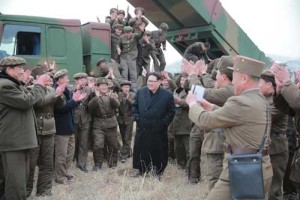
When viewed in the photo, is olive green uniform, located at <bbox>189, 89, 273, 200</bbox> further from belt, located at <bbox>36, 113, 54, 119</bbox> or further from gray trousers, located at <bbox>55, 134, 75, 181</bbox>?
gray trousers, located at <bbox>55, 134, 75, 181</bbox>

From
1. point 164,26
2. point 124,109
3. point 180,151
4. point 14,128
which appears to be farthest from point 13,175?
point 164,26

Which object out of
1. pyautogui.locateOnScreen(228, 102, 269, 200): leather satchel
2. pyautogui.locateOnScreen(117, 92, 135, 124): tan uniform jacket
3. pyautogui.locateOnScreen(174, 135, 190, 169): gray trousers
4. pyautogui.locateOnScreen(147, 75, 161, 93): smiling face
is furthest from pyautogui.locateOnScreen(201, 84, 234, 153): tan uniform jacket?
pyautogui.locateOnScreen(117, 92, 135, 124): tan uniform jacket

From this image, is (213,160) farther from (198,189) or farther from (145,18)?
(145,18)

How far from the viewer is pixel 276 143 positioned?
172 inches

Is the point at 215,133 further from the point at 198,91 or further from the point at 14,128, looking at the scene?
the point at 14,128

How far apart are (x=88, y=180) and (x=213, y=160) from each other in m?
2.21

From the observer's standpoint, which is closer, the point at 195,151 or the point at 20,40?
the point at 195,151

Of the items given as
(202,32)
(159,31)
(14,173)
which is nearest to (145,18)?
(159,31)

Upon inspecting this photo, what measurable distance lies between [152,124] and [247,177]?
3.33m

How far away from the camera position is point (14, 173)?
423cm

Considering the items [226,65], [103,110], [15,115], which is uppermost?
[226,65]

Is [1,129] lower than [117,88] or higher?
lower

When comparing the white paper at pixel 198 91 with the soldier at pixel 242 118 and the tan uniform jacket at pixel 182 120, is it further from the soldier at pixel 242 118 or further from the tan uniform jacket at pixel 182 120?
the tan uniform jacket at pixel 182 120

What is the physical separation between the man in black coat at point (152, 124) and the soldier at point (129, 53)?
2248mm
